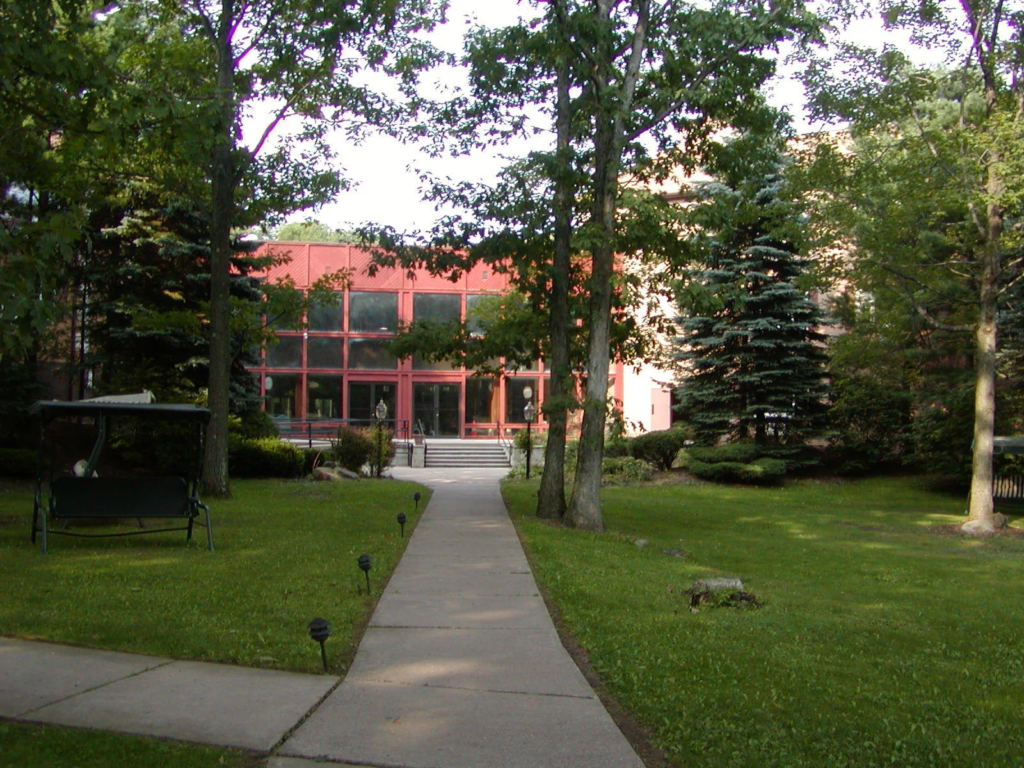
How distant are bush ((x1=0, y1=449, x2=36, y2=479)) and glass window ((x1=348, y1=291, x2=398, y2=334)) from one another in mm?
23068

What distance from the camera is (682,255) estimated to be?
16.7 meters

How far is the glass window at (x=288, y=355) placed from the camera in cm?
4422

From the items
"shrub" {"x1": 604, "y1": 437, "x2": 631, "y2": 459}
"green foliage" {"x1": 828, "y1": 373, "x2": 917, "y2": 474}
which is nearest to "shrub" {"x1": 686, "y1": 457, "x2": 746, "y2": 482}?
"shrub" {"x1": 604, "y1": 437, "x2": 631, "y2": 459}

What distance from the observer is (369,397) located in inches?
1773

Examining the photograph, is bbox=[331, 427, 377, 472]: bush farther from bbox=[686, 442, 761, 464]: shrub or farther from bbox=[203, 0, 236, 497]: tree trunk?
bbox=[686, 442, 761, 464]: shrub

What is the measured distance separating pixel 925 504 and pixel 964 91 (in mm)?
10255

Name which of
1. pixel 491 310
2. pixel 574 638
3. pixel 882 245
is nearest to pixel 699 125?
pixel 882 245

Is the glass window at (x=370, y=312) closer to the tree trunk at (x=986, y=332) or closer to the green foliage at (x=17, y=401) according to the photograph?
the green foliage at (x=17, y=401)

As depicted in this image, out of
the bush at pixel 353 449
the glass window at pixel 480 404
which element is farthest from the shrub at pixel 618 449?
the glass window at pixel 480 404

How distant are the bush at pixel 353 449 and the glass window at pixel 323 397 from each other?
54.1 ft

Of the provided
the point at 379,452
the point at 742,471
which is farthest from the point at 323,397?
the point at 742,471

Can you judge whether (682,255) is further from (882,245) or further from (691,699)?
(691,699)

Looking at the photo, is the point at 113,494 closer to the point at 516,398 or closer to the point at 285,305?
the point at 285,305

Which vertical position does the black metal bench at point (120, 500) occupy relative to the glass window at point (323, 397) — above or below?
below
